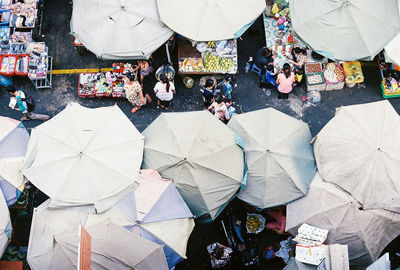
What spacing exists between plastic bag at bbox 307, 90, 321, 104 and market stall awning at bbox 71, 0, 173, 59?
12.4ft

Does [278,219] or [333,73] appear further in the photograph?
[333,73]

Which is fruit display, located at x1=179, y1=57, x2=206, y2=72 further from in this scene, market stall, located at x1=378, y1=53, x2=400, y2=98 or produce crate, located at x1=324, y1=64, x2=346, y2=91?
market stall, located at x1=378, y1=53, x2=400, y2=98

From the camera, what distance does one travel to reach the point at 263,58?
33.0 ft

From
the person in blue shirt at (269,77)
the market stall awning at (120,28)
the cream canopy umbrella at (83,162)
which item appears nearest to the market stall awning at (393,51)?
the person in blue shirt at (269,77)

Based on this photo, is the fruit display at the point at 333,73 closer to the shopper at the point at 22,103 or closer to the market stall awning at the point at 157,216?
the market stall awning at the point at 157,216

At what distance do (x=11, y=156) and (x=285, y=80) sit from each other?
246 inches

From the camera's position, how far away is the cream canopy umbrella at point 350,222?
7.55 metres

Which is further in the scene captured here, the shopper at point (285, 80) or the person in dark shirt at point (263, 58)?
the person in dark shirt at point (263, 58)

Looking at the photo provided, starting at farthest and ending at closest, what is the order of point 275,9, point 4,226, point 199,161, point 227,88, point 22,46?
point 275,9 → point 22,46 → point 227,88 → point 199,161 → point 4,226

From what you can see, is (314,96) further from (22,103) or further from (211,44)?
(22,103)

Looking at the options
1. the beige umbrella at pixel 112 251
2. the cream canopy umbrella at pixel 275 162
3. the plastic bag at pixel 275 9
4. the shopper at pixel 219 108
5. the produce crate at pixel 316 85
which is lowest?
the beige umbrella at pixel 112 251

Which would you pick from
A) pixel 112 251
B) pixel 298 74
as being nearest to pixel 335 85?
pixel 298 74

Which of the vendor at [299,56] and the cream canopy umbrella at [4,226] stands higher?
the vendor at [299,56]

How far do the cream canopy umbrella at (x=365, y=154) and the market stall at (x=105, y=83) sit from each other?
492 centimetres
